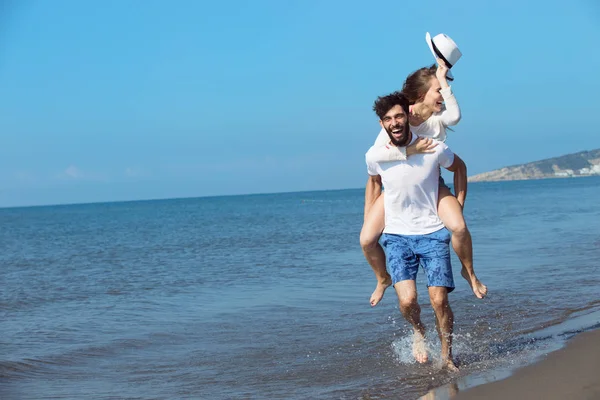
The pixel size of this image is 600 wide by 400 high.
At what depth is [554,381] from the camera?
15.4 feet

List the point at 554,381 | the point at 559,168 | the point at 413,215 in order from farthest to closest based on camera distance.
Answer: the point at 559,168 < the point at 413,215 < the point at 554,381

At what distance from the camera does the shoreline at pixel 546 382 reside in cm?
441

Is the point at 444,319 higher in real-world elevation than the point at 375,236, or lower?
lower

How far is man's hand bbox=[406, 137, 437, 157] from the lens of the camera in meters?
5.32

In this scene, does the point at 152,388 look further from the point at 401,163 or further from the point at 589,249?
the point at 589,249

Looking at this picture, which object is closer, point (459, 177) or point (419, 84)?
point (419, 84)

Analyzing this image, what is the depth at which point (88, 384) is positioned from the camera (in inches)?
249

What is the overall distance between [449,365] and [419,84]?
206 centimetres

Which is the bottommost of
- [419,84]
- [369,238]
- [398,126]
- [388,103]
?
[369,238]

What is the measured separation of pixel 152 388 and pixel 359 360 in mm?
1748

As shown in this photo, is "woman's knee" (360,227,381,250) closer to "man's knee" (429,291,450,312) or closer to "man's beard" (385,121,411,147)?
"man's knee" (429,291,450,312)

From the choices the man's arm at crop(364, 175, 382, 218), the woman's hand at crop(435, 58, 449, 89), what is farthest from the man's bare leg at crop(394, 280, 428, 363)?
the woman's hand at crop(435, 58, 449, 89)

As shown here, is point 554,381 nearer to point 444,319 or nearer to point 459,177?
point 444,319

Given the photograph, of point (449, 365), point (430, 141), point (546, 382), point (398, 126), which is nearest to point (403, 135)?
point (398, 126)
